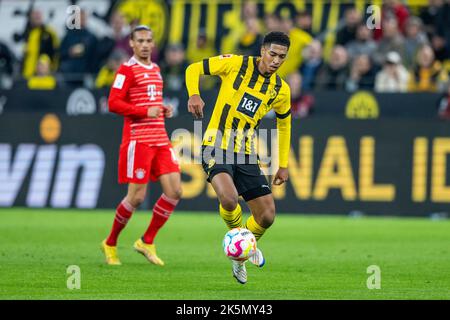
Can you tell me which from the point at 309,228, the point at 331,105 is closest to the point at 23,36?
the point at 331,105

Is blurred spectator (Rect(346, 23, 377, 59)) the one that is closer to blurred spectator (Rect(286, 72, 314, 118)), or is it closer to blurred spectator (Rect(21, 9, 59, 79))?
blurred spectator (Rect(286, 72, 314, 118))

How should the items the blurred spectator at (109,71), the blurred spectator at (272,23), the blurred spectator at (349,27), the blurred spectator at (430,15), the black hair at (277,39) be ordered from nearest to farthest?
the black hair at (277,39)
the blurred spectator at (109,71)
the blurred spectator at (272,23)
the blurred spectator at (349,27)
the blurred spectator at (430,15)

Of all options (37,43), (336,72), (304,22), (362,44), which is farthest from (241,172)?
(37,43)

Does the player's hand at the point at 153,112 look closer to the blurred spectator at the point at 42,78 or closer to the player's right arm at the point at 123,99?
the player's right arm at the point at 123,99

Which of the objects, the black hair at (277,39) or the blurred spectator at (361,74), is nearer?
the black hair at (277,39)

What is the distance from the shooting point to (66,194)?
2042 centimetres

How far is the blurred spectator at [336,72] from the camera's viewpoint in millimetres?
21141

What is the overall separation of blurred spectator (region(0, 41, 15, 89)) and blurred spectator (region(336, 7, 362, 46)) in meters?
6.61

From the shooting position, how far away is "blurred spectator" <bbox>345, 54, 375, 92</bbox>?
20.9 metres

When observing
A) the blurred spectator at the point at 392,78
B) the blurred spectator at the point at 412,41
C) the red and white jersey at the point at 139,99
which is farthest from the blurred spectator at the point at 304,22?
the red and white jersey at the point at 139,99

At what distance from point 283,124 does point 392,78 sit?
882 cm

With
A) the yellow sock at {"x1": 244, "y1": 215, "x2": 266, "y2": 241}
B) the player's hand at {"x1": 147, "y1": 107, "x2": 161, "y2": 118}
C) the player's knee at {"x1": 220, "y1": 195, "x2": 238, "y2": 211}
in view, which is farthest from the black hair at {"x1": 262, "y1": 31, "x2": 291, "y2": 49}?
the player's hand at {"x1": 147, "y1": 107, "x2": 161, "y2": 118}

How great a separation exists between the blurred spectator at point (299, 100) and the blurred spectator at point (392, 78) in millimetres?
1225

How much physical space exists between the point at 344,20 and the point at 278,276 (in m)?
12.0
